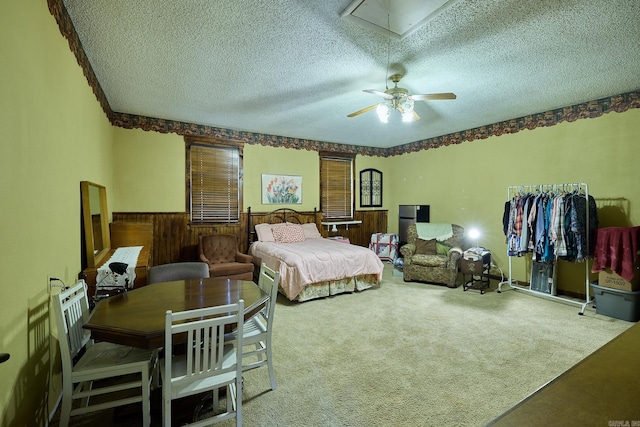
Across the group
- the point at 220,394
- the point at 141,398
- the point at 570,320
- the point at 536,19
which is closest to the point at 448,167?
the point at 570,320

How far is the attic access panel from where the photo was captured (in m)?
1.96

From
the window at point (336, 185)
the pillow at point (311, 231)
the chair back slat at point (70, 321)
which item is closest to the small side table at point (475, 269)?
the pillow at point (311, 231)

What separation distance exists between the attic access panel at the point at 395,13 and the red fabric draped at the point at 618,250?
3.36 meters

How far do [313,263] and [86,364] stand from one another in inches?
108

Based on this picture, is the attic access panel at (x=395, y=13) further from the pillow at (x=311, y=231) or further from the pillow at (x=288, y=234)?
the pillow at (x=311, y=231)

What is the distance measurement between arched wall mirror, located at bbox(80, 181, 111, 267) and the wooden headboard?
2333mm

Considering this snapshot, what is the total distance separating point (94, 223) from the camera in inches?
119

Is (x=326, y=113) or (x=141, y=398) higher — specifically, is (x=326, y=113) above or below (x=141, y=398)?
above

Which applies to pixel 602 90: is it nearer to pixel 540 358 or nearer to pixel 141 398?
pixel 540 358

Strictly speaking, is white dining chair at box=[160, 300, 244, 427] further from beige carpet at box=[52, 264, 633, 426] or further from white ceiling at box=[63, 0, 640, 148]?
white ceiling at box=[63, 0, 640, 148]

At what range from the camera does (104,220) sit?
137 inches

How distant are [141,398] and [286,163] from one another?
4797 mm

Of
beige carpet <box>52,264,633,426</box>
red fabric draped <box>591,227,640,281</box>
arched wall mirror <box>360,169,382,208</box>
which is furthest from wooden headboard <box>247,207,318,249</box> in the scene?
red fabric draped <box>591,227,640,281</box>

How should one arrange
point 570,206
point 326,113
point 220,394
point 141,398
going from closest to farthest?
point 141,398 → point 220,394 → point 570,206 → point 326,113
